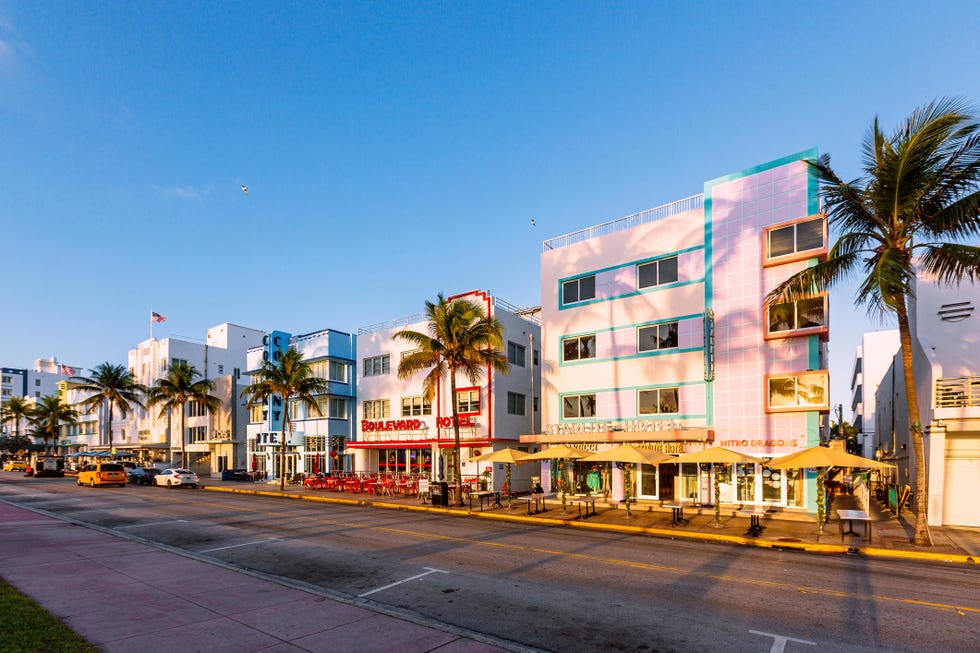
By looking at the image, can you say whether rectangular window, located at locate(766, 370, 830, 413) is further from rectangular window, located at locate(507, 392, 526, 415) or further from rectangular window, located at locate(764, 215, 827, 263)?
rectangular window, located at locate(507, 392, 526, 415)

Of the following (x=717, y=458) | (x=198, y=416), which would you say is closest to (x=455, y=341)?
(x=717, y=458)

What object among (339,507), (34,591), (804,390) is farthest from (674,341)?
(34,591)

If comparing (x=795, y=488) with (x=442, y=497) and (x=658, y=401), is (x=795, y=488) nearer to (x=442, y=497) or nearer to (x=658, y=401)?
(x=658, y=401)

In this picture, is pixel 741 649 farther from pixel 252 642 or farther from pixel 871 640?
pixel 252 642

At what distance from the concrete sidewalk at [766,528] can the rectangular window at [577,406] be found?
4.77 m

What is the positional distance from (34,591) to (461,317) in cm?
2132

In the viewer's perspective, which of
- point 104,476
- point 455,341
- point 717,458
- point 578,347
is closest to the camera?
point 717,458

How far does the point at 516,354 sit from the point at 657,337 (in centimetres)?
1291

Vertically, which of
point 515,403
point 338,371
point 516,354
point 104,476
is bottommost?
point 104,476

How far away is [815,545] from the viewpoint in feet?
57.7

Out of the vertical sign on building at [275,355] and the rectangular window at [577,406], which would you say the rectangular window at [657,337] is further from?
the vertical sign on building at [275,355]

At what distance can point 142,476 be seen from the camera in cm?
5012

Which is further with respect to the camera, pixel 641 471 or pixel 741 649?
pixel 641 471

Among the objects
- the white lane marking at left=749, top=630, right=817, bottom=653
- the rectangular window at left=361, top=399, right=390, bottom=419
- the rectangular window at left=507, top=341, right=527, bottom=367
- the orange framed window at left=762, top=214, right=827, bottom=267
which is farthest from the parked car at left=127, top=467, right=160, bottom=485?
the white lane marking at left=749, top=630, right=817, bottom=653
